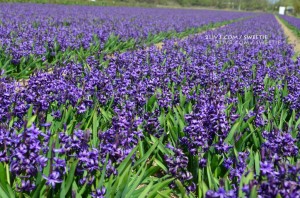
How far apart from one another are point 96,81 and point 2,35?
21.0 feet

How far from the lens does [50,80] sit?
186 inches

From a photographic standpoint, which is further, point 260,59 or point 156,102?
point 260,59

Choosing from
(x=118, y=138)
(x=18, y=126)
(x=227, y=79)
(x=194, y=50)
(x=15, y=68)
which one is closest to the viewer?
(x=118, y=138)

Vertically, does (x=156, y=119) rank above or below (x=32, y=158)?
below

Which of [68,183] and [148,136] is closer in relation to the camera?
[68,183]

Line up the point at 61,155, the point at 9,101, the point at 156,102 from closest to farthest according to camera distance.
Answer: the point at 61,155, the point at 9,101, the point at 156,102

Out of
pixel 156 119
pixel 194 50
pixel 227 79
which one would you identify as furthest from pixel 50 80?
pixel 194 50

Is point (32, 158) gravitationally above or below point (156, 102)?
above

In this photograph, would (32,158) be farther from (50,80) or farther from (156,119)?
(50,80)

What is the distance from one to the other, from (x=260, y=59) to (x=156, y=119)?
18.0 feet

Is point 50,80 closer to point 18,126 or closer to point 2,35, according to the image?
point 18,126

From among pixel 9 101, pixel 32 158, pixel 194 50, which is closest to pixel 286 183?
pixel 32 158

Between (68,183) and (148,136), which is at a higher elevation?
(68,183)

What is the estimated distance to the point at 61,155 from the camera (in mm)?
2932
